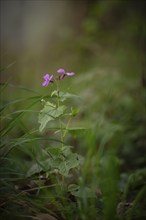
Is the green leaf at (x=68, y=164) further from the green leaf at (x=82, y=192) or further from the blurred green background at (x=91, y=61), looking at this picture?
the blurred green background at (x=91, y=61)

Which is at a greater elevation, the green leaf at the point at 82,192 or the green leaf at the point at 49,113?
the green leaf at the point at 49,113

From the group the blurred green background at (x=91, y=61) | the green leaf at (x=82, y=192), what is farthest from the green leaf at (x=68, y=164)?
the blurred green background at (x=91, y=61)

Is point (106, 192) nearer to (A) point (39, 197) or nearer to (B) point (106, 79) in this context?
(A) point (39, 197)

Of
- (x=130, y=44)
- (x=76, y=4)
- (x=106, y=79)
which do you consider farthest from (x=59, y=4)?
(x=106, y=79)

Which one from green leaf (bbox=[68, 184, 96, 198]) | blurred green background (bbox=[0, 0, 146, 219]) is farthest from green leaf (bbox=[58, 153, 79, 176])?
blurred green background (bbox=[0, 0, 146, 219])

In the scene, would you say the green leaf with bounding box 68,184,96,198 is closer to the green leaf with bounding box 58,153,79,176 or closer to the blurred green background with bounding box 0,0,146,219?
the green leaf with bounding box 58,153,79,176

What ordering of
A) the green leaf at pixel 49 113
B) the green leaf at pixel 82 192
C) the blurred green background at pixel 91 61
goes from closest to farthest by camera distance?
1. the green leaf at pixel 82 192
2. the green leaf at pixel 49 113
3. the blurred green background at pixel 91 61

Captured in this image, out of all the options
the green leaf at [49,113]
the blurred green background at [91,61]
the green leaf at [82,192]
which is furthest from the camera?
the blurred green background at [91,61]

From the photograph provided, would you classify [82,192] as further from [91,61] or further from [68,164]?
[91,61]
